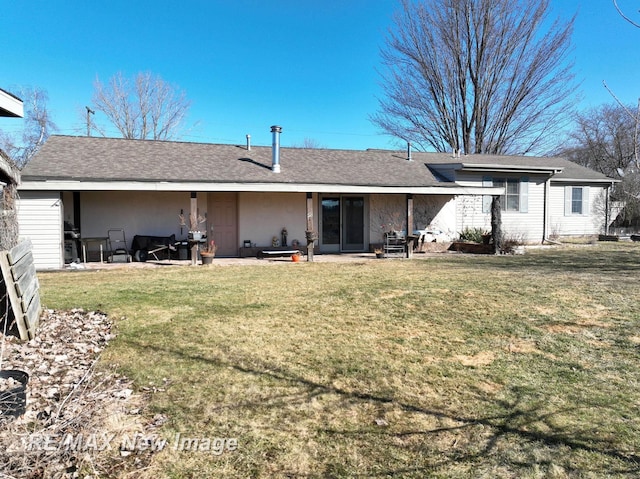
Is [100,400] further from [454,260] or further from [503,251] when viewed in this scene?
[503,251]

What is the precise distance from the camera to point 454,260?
12.3 metres

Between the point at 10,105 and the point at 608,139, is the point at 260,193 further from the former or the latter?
the point at 608,139

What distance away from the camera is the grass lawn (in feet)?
8.71

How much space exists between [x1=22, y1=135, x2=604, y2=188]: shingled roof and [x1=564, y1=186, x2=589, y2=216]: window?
7.06m

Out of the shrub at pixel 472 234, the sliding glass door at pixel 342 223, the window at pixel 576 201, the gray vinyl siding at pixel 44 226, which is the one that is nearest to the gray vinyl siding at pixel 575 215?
the window at pixel 576 201

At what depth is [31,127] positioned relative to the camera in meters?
27.5

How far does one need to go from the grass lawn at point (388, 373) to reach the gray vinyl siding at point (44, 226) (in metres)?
2.89

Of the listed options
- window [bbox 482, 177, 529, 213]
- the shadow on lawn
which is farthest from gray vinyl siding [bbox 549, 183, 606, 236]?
the shadow on lawn

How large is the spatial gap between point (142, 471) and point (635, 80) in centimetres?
653

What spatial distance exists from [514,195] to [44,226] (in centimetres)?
1589

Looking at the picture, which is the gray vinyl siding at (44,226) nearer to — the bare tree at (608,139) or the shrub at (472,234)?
the shrub at (472,234)

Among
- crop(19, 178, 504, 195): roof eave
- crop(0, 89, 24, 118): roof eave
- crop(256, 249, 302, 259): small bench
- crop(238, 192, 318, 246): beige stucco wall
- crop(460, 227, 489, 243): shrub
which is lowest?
crop(256, 249, 302, 259): small bench

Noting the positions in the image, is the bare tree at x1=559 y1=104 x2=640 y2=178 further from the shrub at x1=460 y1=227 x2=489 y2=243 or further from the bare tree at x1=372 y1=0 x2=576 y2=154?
the shrub at x1=460 y1=227 x2=489 y2=243

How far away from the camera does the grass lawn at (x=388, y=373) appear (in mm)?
2656
